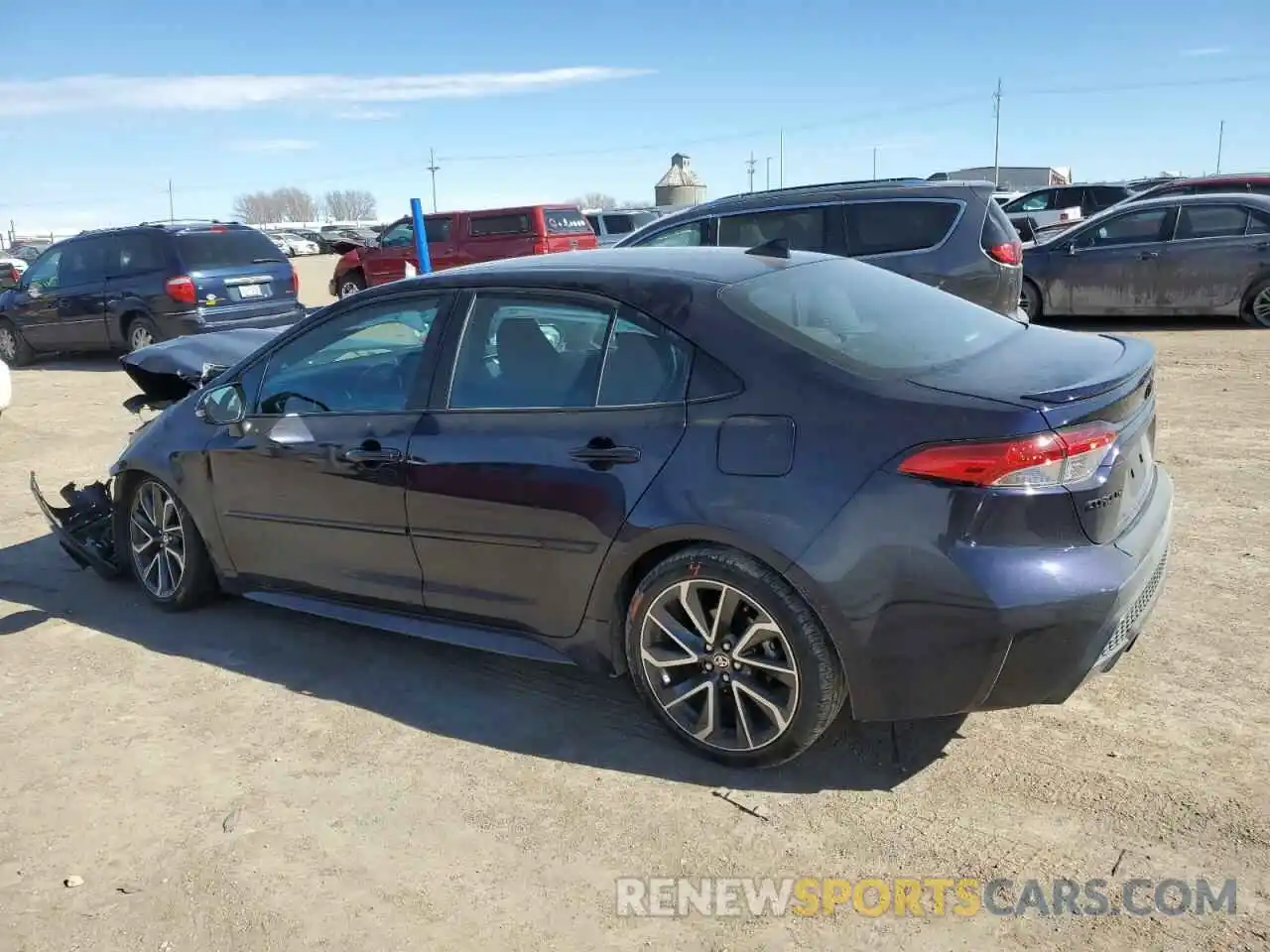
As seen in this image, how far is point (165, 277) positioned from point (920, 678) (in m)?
12.0

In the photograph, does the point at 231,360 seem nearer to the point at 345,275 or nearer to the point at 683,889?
the point at 683,889

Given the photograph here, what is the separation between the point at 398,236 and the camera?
20.8 meters

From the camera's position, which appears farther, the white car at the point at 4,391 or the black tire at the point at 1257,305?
the black tire at the point at 1257,305

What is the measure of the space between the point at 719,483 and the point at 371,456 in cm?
153

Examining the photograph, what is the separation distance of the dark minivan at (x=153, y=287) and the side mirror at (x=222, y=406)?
8.46 meters

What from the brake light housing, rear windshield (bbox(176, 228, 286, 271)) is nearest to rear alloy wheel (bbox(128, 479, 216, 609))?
the brake light housing

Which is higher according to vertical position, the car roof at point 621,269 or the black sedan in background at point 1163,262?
the car roof at point 621,269

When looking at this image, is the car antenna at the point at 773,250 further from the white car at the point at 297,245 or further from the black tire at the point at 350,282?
the white car at the point at 297,245

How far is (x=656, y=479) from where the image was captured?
3336 mm

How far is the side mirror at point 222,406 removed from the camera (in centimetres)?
463

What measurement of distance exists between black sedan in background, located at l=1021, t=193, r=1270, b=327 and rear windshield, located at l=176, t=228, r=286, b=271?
952 centimetres

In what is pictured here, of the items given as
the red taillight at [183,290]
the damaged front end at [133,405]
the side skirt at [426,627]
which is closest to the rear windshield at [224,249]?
the red taillight at [183,290]

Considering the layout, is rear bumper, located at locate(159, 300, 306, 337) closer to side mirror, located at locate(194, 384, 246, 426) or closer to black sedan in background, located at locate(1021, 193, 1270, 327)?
side mirror, located at locate(194, 384, 246, 426)

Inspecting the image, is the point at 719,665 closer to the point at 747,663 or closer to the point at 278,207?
the point at 747,663
